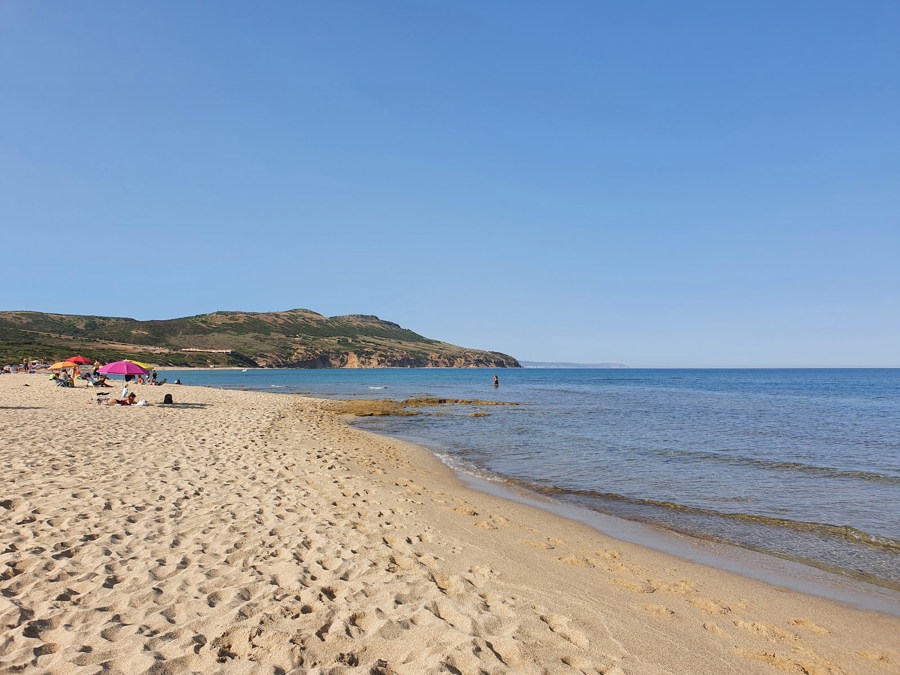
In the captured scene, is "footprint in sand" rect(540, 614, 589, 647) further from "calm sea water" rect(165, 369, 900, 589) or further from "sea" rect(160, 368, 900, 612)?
"calm sea water" rect(165, 369, 900, 589)

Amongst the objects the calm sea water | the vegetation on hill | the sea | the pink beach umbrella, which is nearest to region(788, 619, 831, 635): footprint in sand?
the sea

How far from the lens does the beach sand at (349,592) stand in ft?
15.2

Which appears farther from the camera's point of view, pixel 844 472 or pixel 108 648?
pixel 844 472

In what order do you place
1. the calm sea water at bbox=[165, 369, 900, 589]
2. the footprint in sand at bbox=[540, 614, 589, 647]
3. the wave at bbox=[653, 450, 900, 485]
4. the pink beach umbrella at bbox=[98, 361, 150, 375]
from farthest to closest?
the pink beach umbrella at bbox=[98, 361, 150, 375] < the wave at bbox=[653, 450, 900, 485] < the calm sea water at bbox=[165, 369, 900, 589] < the footprint in sand at bbox=[540, 614, 589, 647]

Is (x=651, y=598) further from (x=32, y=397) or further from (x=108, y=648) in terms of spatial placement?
(x=32, y=397)

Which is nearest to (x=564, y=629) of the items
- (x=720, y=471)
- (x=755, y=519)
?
(x=755, y=519)

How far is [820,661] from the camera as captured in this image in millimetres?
5379

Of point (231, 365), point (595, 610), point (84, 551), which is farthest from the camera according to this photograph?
point (231, 365)

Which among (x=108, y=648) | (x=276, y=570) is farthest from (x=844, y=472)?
(x=108, y=648)

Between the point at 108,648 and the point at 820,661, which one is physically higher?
the point at 108,648

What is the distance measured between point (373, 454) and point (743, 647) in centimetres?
1350

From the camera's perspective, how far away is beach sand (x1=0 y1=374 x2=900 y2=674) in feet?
15.2

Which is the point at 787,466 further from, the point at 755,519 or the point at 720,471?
the point at 755,519

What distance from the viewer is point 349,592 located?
5.88 metres
